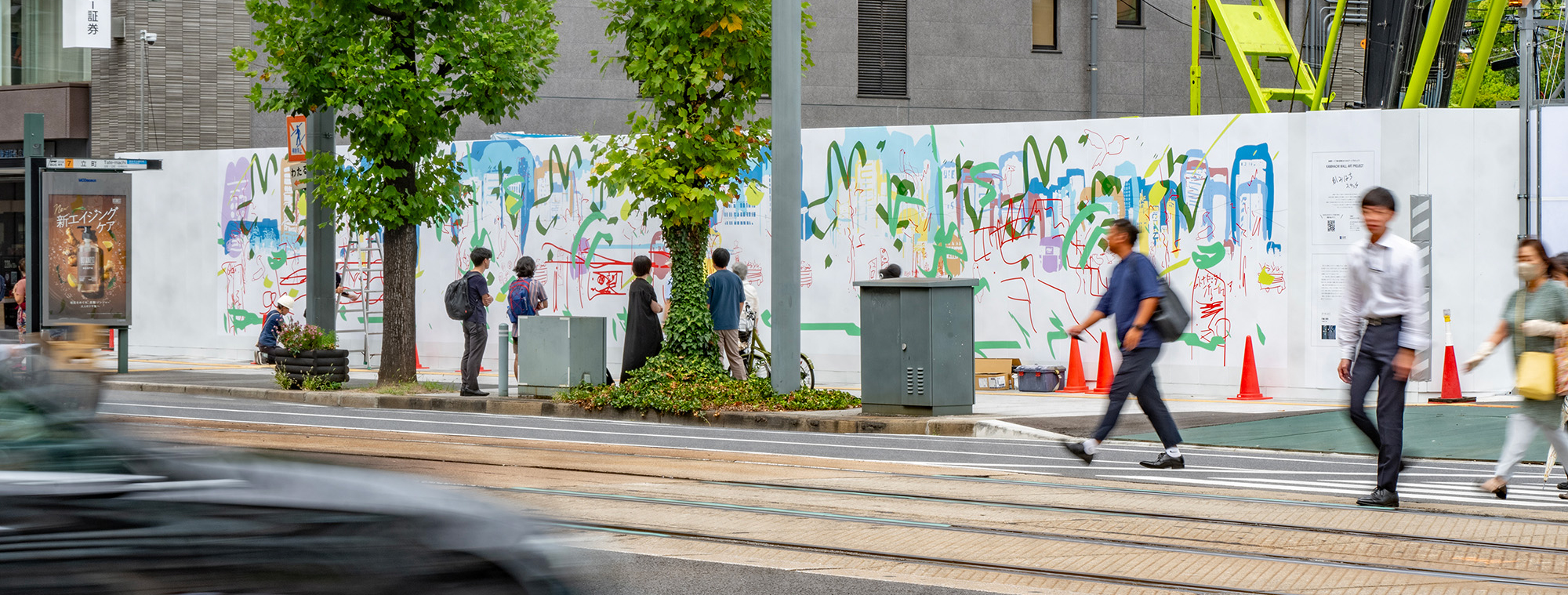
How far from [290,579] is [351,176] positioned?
16.1 metres

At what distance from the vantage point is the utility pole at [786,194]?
15141mm

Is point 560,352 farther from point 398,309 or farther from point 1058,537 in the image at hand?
point 1058,537

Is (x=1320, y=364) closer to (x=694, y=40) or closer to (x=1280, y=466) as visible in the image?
(x=1280, y=466)

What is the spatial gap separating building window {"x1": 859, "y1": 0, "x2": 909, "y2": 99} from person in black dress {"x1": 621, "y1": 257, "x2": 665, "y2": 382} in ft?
Answer: 54.3

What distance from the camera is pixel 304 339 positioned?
19031 millimetres

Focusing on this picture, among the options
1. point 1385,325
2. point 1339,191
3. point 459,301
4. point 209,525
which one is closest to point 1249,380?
point 1339,191

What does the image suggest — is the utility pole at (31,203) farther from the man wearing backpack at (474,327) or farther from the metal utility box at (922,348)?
the metal utility box at (922,348)

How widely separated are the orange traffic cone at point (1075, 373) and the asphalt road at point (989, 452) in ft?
15.9

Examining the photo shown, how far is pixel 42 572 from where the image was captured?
9.24 ft

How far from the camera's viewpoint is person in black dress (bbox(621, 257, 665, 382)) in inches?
638

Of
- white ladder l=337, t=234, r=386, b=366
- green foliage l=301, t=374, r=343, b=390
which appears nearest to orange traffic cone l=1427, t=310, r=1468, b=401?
green foliage l=301, t=374, r=343, b=390

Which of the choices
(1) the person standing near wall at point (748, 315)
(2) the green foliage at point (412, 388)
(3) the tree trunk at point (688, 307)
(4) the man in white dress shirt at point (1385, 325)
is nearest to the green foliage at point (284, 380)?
(2) the green foliage at point (412, 388)

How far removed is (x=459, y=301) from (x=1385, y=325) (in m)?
11.4

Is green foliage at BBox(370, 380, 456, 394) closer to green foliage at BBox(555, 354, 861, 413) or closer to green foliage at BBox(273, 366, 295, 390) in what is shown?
green foliage at BBox(273, 366, 295, 390)
